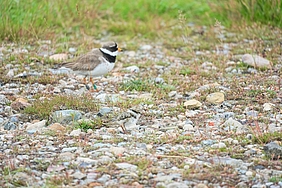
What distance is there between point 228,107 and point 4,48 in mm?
4171

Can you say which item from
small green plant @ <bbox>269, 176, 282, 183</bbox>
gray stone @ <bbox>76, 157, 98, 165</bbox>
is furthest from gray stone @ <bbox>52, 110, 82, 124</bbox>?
small green plant @ <bbox>269, 176, 282, 183</bbox>

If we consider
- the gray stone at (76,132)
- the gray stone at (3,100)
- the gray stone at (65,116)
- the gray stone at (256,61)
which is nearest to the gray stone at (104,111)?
the gray stone at (65,116)

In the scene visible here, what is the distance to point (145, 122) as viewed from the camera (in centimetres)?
624

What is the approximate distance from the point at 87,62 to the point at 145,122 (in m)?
1.72

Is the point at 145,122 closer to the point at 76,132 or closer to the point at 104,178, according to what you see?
the point at 76,132

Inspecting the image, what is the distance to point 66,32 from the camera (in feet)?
34.5

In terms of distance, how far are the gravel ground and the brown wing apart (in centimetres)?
32

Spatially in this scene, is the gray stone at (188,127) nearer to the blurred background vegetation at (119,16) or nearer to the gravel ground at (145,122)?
the gravel ground at (145,122)

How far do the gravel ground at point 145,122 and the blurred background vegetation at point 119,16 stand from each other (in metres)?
0.46

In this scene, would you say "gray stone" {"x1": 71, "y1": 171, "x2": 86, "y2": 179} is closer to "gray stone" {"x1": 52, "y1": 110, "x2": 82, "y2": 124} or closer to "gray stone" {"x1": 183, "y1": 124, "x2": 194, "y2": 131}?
"gray stone" {"x1": 52, "y1": 110, "x2": 82, "y2": 124}

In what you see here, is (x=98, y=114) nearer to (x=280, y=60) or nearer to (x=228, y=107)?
(x=228, y=107)

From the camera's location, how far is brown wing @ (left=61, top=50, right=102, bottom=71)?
751 centimetres

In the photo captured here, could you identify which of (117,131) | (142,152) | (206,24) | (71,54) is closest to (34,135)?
(117,131)

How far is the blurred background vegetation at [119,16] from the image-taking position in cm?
946
